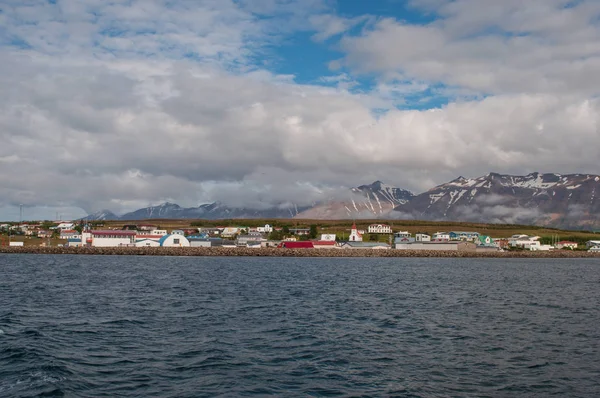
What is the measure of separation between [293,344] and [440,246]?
137 m

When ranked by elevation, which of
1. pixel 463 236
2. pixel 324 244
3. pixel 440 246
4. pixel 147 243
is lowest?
pixel 440 246

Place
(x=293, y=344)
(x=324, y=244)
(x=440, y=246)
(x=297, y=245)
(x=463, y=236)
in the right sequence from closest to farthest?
1. (x=293, y=344)
2. (x=297, y=245)
3. (x=324, y=244)
4. (x=440, y=246)
5. (x=463, y=236)

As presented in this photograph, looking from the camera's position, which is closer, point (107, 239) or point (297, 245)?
point (107, 239)

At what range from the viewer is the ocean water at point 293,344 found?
16.9 m

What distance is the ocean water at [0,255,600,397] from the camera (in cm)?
1689

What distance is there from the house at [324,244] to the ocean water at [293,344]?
352 ft

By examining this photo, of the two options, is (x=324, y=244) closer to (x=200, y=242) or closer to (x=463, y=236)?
(x=200, y=242)

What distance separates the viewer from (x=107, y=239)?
14388 centimetres

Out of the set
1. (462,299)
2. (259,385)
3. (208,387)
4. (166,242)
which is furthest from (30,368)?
(166,242)

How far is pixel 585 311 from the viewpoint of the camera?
35.1 m

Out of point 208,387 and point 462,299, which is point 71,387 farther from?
point 462,299

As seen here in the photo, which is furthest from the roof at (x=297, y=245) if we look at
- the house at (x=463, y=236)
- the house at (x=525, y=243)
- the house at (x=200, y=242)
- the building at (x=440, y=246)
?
the house at (x=525, y=243)

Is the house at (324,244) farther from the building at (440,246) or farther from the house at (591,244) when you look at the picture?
the house at (591,244)

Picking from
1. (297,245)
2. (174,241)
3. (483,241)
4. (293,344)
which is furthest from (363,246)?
(293,344)
